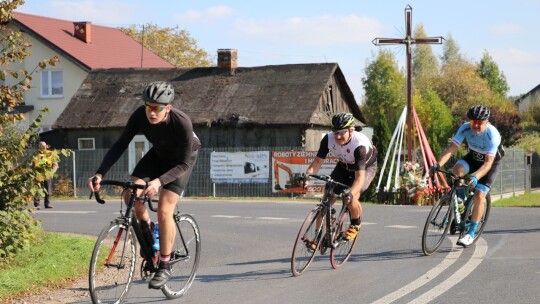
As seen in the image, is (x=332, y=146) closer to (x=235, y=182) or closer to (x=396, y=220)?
(x=396, y=220)

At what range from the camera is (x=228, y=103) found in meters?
42.2

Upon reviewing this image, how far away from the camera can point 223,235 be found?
16.3m

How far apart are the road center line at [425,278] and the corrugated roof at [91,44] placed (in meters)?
38.7

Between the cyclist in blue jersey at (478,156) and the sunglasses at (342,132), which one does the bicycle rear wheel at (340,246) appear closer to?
the sunglasses at (342,132)

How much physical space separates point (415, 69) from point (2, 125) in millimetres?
126282

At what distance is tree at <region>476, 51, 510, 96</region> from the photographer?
118 metres

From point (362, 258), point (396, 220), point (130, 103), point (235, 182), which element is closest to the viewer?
point (362, 258)

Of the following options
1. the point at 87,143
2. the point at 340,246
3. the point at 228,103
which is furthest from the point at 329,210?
the point at 87,143

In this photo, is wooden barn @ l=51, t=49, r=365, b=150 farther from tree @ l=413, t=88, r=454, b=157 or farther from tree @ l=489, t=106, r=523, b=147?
tree @ l=413, t=88, r=454, b=157

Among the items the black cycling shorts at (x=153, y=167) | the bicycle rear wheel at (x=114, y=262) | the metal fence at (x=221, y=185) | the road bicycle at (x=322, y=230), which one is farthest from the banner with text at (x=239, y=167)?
the bicycle rear wheel at (x=114, y=262)

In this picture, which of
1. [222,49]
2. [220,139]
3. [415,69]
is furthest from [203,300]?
[415,69]

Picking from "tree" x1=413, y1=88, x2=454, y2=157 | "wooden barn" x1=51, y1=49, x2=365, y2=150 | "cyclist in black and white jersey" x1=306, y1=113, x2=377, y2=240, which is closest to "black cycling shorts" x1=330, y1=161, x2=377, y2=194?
"cyclist in black and white jersey" x1=306, y1=113, x2=377, y2=240

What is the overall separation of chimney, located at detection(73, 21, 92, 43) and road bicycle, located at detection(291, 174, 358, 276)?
45.1 metres

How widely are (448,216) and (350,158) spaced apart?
6.07ft
